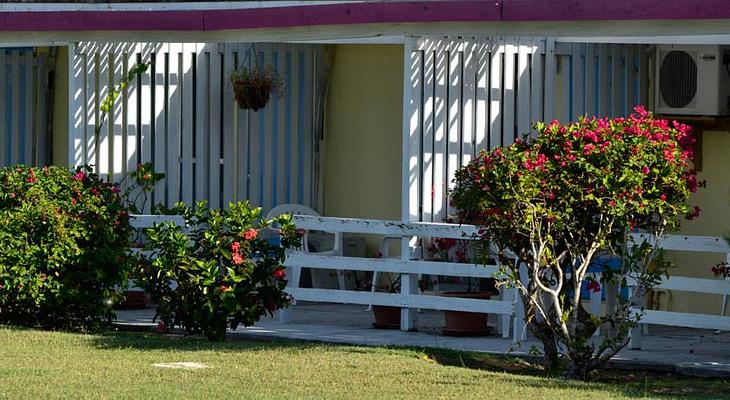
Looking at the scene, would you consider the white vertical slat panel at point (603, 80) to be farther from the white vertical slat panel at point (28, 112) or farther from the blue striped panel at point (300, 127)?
the white vertical slat panel at point (28, 112)

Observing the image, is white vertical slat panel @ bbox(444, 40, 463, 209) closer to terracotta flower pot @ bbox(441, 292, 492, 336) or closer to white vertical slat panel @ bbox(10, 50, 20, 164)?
terracotta flower pot @ bbox(441, 292, 492, 336)

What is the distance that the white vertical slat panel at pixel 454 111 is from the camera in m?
14.0

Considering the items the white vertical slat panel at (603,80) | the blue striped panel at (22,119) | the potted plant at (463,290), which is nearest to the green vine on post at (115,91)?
the blue striped panel at (22,119)

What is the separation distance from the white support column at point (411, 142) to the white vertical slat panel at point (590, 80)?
6.24ft

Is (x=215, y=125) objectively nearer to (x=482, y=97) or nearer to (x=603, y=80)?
(x=482, y=97)

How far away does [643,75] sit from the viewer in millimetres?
15070

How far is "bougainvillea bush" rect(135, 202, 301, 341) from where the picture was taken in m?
12.2

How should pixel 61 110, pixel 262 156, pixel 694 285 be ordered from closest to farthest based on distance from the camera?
pixel 694 285 → pixel 262 156 → pixel 61 110

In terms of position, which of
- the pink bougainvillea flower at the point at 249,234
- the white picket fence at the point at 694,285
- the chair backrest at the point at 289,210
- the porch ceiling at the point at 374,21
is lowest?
the white picket fence at the point at 694,285

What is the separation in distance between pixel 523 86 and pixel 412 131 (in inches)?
49.6

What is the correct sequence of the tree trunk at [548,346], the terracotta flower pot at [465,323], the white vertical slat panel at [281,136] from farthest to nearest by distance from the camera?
1. the white vertical slat panel at [281,136]
2. the terracotta flower pot at [465,323]
3. the tree trunk at [548,346]

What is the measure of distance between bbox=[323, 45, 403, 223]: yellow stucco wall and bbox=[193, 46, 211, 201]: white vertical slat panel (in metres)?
1.42

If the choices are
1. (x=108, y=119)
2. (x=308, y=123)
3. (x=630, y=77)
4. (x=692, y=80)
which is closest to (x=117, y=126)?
(x=108, y=119)

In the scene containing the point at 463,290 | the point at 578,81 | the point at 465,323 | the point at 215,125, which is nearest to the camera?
the point at 465,323
